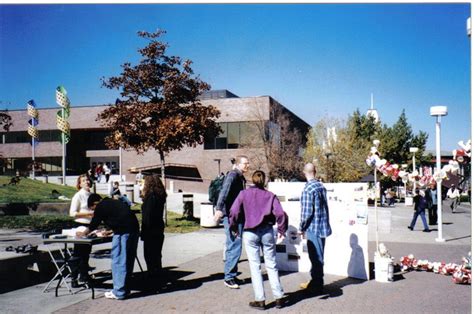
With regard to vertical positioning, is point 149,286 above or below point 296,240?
below

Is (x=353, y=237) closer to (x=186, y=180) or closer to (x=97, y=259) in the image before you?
(x=97, y=259)

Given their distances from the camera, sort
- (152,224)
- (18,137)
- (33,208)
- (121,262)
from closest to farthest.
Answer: (121,262), (152,224), (33,208), (18,137)

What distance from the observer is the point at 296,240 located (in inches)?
305

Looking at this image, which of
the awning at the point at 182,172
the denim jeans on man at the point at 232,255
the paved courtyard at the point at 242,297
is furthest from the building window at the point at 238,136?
the denim jeans on man at the point at 232,255

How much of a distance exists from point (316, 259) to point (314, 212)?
0.68 metres

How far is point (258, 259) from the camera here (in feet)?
18.1

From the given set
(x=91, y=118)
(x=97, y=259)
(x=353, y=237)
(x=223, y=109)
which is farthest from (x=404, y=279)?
(x=91, y=118)

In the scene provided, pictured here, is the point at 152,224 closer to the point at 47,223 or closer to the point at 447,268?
the point at 447,268

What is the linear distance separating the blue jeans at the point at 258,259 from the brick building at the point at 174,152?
28.2 metres

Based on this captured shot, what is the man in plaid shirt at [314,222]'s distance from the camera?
6234mm

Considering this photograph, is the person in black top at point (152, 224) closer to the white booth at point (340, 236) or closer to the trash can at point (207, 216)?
the white booth at point (340, 236)

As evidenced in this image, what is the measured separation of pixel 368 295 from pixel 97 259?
5.57 metres

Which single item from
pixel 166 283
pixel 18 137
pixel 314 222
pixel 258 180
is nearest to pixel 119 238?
pixel 166 283

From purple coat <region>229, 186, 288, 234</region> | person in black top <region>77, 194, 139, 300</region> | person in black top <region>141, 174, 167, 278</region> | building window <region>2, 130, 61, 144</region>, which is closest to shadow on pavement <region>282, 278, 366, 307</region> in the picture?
purple coat <region>229, 186, 288, 234</region>
